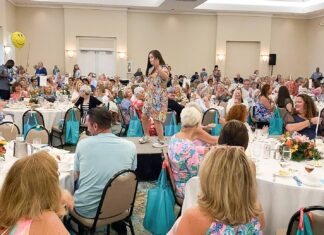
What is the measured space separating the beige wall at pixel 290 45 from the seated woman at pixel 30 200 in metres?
19.9

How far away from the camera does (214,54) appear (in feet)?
65.4

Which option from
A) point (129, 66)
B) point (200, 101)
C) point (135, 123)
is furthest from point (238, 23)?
point (135, 123)

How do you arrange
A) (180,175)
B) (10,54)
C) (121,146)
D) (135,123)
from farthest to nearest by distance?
(10,54) < (135,123) < (180,175) < (121,146)

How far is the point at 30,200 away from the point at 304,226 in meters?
1.52

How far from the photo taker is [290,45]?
20797mm

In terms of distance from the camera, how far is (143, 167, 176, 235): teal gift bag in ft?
10.9

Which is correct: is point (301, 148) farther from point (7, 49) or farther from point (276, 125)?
point (7, 49)

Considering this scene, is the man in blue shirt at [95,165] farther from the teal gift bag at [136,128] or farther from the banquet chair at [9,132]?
the teal gift bag at [136,128]

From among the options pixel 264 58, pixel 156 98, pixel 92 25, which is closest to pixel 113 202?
pixel 156 98

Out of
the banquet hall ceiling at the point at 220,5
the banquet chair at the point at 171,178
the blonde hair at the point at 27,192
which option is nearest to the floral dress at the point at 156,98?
the banquet chair at the point at 171,178

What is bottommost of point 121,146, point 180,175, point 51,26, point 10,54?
point 180,175

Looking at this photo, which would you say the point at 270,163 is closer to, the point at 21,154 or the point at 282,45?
the point at 21,154

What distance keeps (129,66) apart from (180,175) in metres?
16.1

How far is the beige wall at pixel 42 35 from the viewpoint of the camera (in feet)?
59.4
